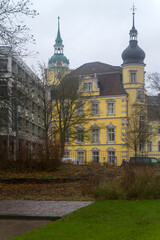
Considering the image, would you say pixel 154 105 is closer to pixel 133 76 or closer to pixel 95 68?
pixel 133 76

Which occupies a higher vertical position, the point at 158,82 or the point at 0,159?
the point at 158,82

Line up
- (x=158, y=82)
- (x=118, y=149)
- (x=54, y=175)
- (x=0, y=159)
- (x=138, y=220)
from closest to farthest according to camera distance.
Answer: (x=138, y=220) < (x=54, y=175) < (x=0, y=159) < (x=158, y=82) < (x=118, y=149)

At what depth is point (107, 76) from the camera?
223 ft

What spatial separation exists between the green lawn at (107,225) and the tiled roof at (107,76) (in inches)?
2163

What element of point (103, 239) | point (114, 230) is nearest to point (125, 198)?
point (114, 230)

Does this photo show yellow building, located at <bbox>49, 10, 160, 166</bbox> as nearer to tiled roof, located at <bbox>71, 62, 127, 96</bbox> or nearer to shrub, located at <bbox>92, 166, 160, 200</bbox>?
tiled roof, located at <bbox>71, 62, 127, 96</bbox>

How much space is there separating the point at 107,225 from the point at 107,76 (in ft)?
199

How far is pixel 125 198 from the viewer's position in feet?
43.1

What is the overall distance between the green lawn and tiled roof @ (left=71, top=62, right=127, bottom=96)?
54.9m

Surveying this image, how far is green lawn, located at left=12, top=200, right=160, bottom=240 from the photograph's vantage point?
7.15m

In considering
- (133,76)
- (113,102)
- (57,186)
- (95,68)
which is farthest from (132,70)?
(57,186)

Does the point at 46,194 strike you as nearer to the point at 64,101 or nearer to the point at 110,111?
the point at 64,101

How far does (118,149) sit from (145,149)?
16.8 feet


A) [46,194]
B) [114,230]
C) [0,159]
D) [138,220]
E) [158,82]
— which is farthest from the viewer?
[158,82]
